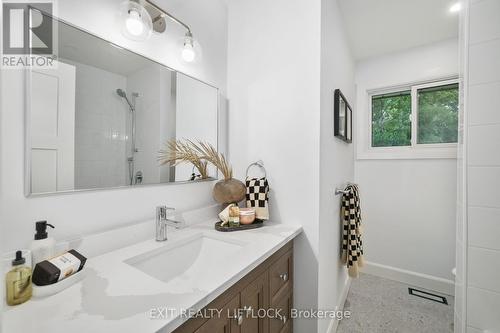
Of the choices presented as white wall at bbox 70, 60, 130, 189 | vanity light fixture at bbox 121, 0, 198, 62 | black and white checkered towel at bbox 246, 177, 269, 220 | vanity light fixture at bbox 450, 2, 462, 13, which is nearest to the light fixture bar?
vanity light fixture at bbox 121, 0, 198, 62

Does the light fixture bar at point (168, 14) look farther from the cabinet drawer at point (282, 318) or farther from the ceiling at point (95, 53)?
the cabinet drawer at point (282, 318)

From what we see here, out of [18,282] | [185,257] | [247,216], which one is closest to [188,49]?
[247,216]

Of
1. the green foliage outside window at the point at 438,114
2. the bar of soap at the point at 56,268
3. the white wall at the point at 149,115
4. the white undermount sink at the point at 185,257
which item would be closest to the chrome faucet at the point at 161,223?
the white undermount sink at the point at 185,257

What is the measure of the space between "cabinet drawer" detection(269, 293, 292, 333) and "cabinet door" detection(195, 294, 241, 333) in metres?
0.35

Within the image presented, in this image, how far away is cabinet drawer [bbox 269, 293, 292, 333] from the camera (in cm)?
112

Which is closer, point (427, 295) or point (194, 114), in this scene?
point (194, 114)

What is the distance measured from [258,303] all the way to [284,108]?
105 cm

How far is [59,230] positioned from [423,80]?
3022mm

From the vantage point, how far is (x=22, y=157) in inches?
29.9

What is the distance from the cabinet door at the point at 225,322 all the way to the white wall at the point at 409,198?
87.5 inches

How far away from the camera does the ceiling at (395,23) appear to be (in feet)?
5.66

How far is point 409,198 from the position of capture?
92.5 inches

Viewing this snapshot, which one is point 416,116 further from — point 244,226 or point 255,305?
point 255,305

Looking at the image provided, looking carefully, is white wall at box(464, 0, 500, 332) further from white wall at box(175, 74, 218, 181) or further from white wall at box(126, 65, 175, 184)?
white wall at box(126, 65, 175, 184)
